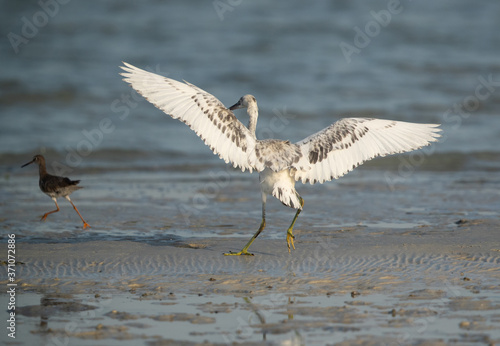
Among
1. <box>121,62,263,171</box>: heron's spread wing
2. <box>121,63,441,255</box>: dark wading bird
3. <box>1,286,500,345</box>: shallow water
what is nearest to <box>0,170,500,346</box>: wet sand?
<box>1,286,500,345</box>: shallow water

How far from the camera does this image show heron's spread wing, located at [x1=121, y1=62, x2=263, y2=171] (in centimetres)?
668

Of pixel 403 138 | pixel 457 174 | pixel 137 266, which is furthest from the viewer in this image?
pixel 457 174

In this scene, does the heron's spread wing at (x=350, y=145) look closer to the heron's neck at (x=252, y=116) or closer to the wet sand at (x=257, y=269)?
the heron's neck at (x=252, y=116)

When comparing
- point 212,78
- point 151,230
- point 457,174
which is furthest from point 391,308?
point 212,78

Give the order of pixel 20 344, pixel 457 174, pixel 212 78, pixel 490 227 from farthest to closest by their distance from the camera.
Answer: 1. pixel 212 78
2. pixel 457 174
3. pixel 490 227
4. pixel 20 344

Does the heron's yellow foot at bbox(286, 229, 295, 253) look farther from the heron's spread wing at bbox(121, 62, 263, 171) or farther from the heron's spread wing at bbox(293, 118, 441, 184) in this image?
the heron's spread wing at bbox(121, 62, 263, 171)

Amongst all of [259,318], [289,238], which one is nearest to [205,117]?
[289,238]

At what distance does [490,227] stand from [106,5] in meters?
23.6

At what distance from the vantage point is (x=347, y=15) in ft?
91.7

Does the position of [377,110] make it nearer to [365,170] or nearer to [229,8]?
[365,170]

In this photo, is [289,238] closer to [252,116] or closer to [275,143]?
[275,143]

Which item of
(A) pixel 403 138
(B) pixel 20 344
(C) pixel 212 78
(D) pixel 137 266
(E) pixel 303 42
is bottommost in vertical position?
(B) pixel 20 344

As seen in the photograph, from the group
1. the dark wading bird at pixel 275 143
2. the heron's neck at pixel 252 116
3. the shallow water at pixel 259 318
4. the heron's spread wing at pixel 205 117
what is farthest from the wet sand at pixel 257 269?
the heron's neck at pixel 252 116

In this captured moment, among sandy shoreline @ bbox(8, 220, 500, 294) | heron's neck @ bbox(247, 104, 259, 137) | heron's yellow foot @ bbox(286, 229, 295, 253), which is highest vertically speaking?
heron's neck @ bbox(247, 104, 259, 137)
